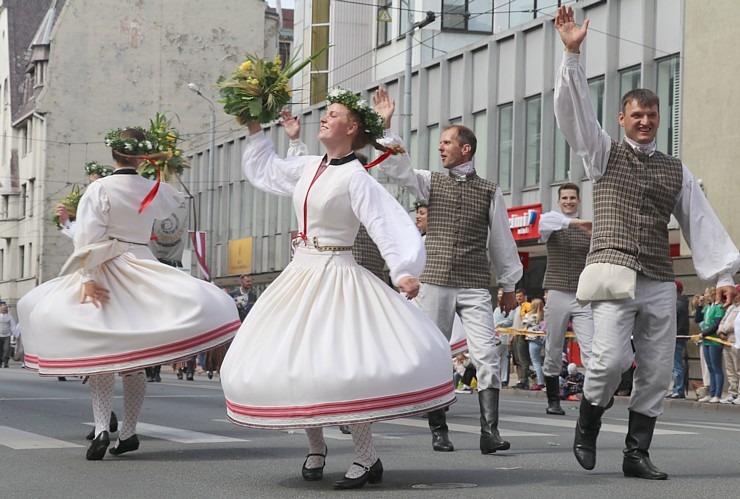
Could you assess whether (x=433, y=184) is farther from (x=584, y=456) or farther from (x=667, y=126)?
(x=667, y=126)

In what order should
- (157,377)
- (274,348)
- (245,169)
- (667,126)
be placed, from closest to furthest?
1. (274,348)
2. (245,169)
3. (157,377)
4. (667,126)

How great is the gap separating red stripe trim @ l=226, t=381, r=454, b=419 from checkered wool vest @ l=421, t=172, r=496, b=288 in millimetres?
2737

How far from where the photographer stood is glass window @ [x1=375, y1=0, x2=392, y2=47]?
4512 centimetres

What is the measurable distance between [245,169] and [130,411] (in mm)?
1879

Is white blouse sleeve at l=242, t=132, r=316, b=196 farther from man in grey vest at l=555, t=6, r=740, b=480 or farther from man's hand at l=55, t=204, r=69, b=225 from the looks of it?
man's hand at l=55, t=204, r=69, b=225

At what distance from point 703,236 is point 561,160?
23.4m

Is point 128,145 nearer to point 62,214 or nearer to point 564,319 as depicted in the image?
point 62,214

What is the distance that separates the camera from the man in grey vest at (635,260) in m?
7.26

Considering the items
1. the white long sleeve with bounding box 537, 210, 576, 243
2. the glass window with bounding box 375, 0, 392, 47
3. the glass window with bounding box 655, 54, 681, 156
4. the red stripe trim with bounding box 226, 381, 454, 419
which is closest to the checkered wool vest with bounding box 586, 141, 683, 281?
the red stripe trim with bounding box 226, 381, 454, 419

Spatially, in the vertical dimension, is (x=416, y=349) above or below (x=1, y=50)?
below

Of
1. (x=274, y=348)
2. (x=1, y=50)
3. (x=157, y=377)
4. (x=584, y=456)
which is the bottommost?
(x=157, y=377)

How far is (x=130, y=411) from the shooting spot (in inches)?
339

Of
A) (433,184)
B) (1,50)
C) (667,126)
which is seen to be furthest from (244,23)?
(433,184)

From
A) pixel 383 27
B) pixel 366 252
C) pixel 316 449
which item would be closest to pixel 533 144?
pixel 383 27
